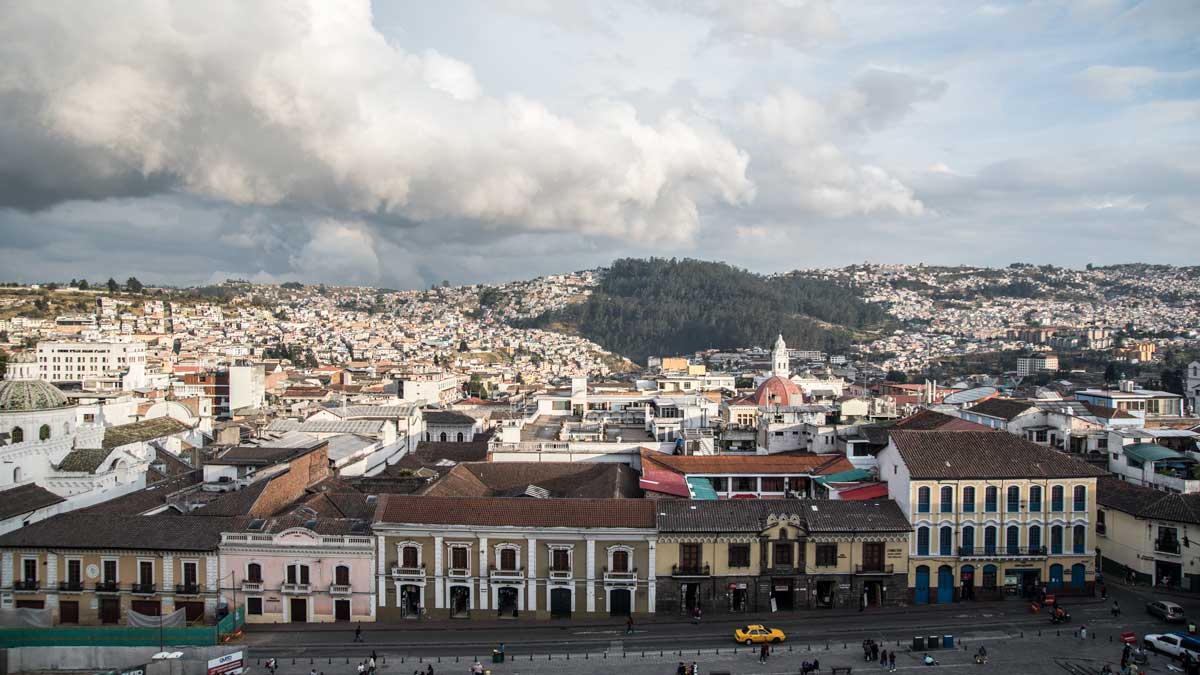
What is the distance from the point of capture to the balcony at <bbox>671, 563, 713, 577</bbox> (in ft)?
117

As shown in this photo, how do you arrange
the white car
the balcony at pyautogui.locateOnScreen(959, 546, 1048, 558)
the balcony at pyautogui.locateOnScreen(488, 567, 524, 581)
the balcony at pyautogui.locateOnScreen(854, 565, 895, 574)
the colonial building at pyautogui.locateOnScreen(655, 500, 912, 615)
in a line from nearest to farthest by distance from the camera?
the white car
the balcony at pyautogui.locateOnScreen(488, 567, 524, 581)
the colonial building at pyautogui.locateOnScreen(655, 500, 912, 615)
the balcony at pyautogui.locateOnScreen(854, 565, 895, 574)
the balcony at pyautogui.locateOnScreen(959, 546, 1048, 558)

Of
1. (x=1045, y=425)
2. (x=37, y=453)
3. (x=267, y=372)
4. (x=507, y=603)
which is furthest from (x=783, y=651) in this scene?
(x=267, y=372)

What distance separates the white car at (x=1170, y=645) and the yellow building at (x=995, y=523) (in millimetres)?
6828

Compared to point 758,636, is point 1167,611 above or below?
above

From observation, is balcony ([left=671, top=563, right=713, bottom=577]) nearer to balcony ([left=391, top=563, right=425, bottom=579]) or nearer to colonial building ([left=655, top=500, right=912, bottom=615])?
colonial building ([left=655, top=500, right=912, bottom=615])

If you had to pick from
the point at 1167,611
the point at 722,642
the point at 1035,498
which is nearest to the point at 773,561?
the point at 722,642

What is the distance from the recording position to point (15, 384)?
47.8 m

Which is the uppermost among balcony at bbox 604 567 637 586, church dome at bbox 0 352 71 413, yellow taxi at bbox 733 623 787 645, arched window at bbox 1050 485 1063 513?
church dome at bbox 0 352 71 413

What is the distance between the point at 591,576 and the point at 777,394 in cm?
4643

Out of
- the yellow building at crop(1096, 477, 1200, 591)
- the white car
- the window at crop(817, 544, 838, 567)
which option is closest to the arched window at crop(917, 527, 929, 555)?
the window at crop(817, 544, 838, 567)

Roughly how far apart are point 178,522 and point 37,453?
1521 cm

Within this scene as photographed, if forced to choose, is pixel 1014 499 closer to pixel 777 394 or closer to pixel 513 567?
pixel 513 567

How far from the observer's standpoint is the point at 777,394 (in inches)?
3110

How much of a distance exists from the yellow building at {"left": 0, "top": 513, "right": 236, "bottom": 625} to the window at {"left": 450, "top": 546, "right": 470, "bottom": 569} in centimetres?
921
